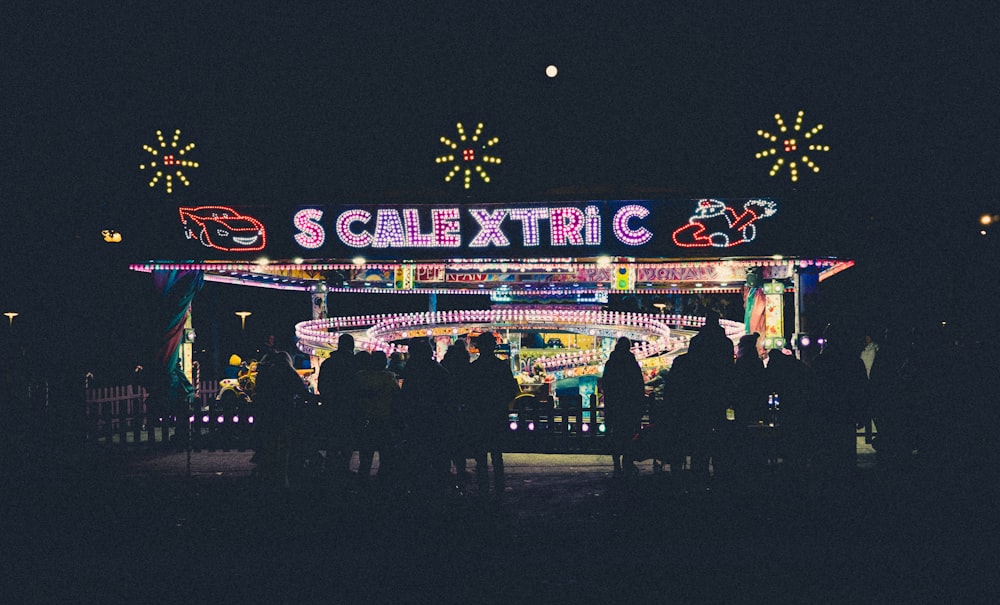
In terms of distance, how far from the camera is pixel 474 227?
16.7 meters

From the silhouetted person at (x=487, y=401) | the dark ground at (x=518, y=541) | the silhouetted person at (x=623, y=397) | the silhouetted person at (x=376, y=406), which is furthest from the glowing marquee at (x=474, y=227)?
the silhouetted person at (x=487, y=401)

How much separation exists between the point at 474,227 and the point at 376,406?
7.09 m

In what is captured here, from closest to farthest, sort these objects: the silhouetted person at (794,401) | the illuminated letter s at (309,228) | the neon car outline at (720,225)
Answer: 1. the silhouetted person at (794,401)
2. the neon car outline at (720,225)
3. the illuminated letter s at (309,228)

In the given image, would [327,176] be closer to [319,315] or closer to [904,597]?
[319,315]

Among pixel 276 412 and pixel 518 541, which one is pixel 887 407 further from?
pixel 276 412

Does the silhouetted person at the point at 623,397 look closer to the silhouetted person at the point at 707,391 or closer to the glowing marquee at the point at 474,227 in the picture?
the silhouetted person at the point at 707,391

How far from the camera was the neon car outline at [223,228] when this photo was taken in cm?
1692

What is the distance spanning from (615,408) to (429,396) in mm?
2719

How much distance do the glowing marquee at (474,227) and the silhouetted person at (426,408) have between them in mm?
6931

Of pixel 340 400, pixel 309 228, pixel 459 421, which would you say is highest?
pixel 309 228

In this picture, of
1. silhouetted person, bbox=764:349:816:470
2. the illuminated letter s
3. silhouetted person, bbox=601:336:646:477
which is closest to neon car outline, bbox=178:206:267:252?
the illuminated letter s

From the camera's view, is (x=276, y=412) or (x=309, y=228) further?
(x=309, y=228)

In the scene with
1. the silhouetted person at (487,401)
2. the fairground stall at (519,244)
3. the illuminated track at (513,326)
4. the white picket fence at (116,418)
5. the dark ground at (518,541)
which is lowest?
the dark ground at (518,541)

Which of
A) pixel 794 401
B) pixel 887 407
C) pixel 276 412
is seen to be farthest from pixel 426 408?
pixel 887 407
